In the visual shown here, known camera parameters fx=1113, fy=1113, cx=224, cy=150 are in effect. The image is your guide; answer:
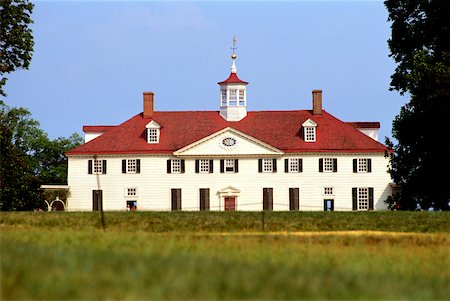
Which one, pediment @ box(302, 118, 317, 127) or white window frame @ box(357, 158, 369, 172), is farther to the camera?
pediment @ box(302, 118, 317, 127)

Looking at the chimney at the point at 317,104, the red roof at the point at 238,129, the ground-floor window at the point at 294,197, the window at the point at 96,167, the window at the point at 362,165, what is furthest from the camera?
the chimney at the point at 317,104

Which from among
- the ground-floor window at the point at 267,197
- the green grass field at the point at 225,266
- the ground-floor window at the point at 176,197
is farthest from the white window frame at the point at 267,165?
the green grass field at the point at 225,266

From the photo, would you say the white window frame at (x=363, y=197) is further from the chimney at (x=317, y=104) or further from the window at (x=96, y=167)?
the window at (x=96, y=167)

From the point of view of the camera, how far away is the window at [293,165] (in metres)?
92.9

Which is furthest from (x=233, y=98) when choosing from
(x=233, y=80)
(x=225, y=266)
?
(x=225, y=266)

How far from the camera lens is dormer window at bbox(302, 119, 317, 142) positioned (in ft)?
308

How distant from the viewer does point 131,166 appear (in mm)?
94312

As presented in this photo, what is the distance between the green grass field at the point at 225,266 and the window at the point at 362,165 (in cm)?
5534

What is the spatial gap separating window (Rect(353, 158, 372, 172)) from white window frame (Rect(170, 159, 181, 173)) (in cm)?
1469

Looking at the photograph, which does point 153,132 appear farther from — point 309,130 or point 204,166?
point 309,130

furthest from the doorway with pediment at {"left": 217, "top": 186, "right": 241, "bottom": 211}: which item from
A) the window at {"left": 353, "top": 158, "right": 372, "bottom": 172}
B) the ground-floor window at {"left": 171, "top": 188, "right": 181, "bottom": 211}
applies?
the window at {"left": 353, "top": 158, "right": 372, "bottom": 172}

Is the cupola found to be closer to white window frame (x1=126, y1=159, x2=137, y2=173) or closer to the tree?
white window frame (x1=126, y1=159, x2=137, y2=173)

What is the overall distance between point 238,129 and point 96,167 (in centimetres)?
1252

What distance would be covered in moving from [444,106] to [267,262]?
31711mm
